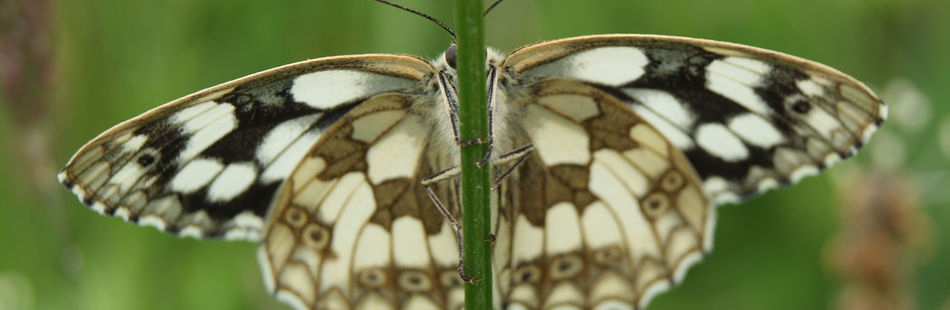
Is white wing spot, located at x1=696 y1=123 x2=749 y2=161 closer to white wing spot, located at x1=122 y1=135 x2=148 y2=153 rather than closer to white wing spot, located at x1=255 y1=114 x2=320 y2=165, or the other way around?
white wing spot, located at x1=255 y1=114 x2=320 y2=165

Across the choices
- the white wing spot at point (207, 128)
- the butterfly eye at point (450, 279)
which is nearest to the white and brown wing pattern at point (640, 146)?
the butterfly eye at point (450, 279)

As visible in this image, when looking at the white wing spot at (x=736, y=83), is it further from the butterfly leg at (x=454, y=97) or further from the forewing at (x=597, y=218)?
the butterfly leg at (x=454, y=97)

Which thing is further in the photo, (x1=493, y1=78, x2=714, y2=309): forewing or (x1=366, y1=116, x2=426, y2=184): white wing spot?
(x1=493, y1=78, x2=714, y2=309): forewing

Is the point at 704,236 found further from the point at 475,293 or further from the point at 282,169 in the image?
the point at 475,293

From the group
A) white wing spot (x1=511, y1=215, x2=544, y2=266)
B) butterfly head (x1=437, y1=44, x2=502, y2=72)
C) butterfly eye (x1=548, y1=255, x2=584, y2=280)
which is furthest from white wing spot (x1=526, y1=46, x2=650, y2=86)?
butterfly eye (x1=548, y1=255, x2=584, y2=280)

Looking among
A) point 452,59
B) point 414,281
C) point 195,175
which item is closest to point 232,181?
point 195,175

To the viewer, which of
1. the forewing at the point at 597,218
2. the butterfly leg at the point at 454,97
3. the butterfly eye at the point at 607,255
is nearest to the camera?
the butterfly leg at the point at 454,97

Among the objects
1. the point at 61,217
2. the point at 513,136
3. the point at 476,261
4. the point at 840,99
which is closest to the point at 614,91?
the point at 513,136
